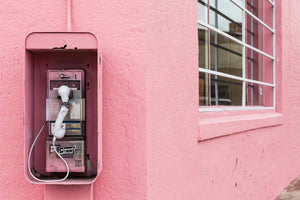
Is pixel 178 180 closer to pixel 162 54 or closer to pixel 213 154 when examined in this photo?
pixel 213 154

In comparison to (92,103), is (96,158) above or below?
below

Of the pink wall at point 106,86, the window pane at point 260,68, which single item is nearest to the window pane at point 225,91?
the window pane at point 260,68

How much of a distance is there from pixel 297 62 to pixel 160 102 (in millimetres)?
4401

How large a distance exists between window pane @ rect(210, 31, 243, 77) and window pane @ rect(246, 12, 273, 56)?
0.48 meters

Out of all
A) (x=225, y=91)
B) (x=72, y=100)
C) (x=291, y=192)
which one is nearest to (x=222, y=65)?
(x=225, y=91)

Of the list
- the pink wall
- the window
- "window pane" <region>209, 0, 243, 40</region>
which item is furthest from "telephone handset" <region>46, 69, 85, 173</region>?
"window pane" <region>209, 0, 243, 40</region>

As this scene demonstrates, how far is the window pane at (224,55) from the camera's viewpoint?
3.94m

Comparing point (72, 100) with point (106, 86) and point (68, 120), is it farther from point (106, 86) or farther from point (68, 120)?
point (106, 86)

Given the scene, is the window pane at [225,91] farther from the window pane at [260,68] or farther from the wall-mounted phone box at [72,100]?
the wall-mounted phone box at [72,100]

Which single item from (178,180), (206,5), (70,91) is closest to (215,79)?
(206,5)

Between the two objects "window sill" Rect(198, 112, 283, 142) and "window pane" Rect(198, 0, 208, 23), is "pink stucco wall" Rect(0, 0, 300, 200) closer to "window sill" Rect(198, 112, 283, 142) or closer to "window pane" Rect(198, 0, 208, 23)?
"window sill" Rect(198, 112, 283, 142)

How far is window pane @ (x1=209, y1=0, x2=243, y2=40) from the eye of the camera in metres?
3.73

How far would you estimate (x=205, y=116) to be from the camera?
2918 millimetres

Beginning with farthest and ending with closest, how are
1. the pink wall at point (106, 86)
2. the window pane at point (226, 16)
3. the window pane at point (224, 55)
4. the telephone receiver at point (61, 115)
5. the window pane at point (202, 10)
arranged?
the window pane at point (224, 55) < the window pane at point (226, 16) < the window pane at point (202, 10) < the pink wall at point (106, 86) < the telephone receiver at point (61, 115)
